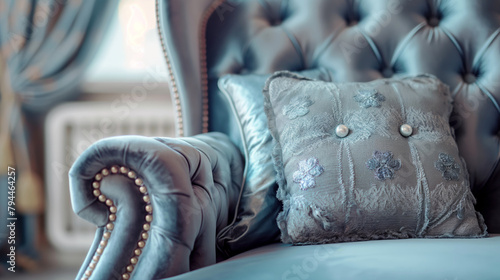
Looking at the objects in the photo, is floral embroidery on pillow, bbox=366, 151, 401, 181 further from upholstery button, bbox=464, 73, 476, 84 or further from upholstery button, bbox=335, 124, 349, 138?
upholstery button, bbox=464, 73, 476, 84

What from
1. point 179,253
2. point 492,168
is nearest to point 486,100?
point 492,168

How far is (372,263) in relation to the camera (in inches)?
23.9

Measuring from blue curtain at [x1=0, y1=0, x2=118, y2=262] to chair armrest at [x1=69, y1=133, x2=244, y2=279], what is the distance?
128 centimetres

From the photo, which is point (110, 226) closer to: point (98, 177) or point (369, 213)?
point (98, 177)

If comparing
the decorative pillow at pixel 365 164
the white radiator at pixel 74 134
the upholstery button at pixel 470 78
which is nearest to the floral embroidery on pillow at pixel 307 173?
the decorative pillow at pixel 365 164

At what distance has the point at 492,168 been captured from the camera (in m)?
1.03

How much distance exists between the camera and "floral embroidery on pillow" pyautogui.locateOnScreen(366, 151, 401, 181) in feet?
2.64

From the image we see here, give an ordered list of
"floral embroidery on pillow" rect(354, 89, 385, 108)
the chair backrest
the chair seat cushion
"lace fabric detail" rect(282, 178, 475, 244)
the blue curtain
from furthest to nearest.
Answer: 1. the blue curtain
2. the chair backrest
3. "floral embroidery on pillow" rect(354, 89, 385, 108)
4. "lace fabric detail" rect(282, 178, 475, 244)
5. the chair seat cushion

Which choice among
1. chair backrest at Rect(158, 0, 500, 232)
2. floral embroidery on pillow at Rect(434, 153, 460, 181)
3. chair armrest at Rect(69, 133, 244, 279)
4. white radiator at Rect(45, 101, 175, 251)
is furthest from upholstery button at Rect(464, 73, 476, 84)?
white radiator at Rect(45, 101, 175, 251)

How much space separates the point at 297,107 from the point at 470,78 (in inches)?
19.9

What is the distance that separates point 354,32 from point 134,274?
807mm

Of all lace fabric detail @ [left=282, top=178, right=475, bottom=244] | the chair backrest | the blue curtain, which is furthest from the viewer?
the blue curtain

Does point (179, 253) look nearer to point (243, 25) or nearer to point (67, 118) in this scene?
point (243, 25)

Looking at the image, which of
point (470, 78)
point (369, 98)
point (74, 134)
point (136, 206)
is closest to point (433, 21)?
point (470, 78)
